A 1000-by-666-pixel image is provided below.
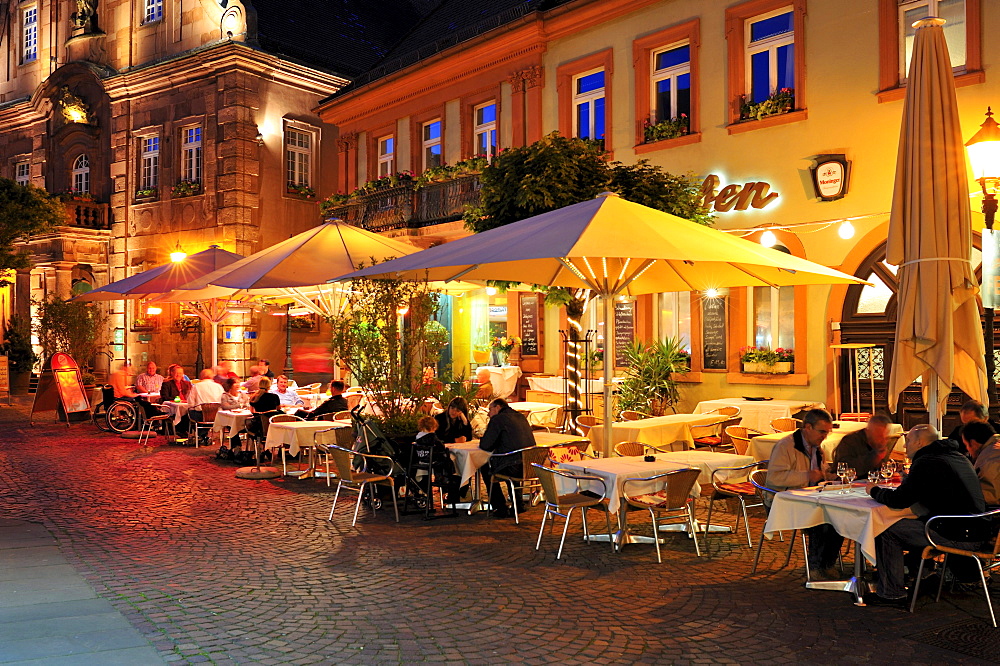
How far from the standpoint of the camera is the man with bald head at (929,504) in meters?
5.98

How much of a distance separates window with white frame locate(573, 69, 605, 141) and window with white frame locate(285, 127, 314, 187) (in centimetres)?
1223

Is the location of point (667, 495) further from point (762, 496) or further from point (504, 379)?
point (504, 379)

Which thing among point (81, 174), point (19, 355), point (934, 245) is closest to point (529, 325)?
point (934, 245)

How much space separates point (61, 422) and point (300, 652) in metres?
16.9

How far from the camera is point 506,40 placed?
62.8 feet

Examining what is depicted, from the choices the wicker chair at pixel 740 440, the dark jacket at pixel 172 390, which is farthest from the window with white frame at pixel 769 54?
the dark jacket at pixel 172 390

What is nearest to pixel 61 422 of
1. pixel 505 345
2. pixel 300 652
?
pixel 505 345

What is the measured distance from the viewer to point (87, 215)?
29.7 metres

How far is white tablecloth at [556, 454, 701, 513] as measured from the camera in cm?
768

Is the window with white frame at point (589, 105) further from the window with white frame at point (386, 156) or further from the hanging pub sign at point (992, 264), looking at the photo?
the hanging pub sign at point (992, 264)

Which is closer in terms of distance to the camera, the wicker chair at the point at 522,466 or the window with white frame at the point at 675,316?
the wicker chair at the point at 522,466

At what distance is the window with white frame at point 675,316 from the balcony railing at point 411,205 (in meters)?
4.39

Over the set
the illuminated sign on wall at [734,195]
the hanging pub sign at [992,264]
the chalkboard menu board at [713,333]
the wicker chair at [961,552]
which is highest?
the illuminated sign on wall at [734,195]

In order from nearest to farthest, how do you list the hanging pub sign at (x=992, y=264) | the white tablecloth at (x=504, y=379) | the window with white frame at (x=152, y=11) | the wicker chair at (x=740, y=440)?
the hanging pub sign at (x=992, y=264) < the wicker chair at (x=740, y=440) < the white tablecloth at (x=504, y=379) < the window with white frame at (x=152, y=11)
